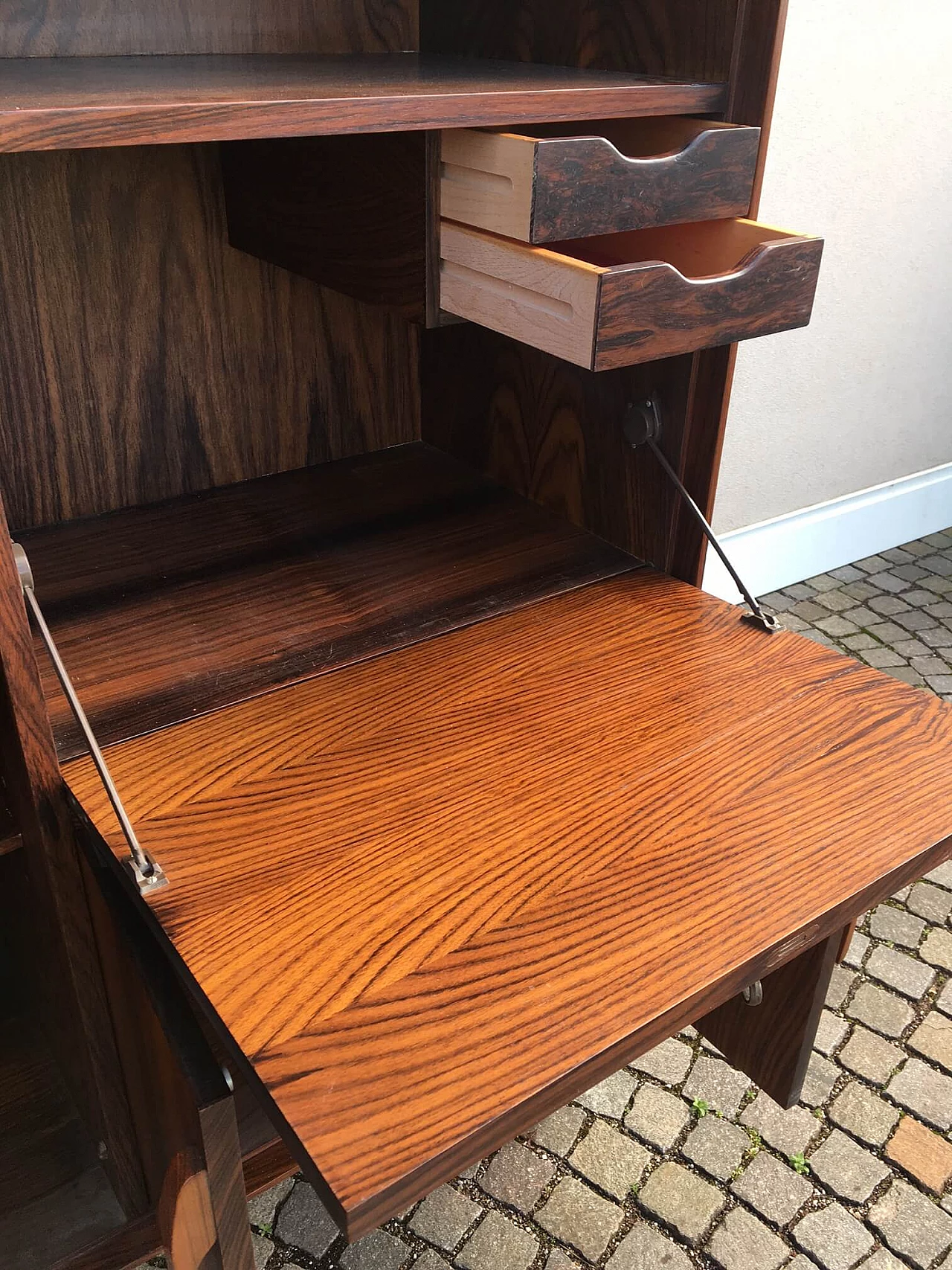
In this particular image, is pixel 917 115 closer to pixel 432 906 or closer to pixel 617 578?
pixel 617 578

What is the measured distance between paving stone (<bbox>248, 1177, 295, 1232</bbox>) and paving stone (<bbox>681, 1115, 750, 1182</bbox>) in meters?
0.51

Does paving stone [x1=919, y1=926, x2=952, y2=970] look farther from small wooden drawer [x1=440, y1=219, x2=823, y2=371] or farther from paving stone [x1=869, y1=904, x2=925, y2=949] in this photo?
small wooden drawer [x1=440, y1=219, x2=823, y2=371]

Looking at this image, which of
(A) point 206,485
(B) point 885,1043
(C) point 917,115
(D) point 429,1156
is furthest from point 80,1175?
(C) point 917,115

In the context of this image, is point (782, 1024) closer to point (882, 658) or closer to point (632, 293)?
point (632, 293)

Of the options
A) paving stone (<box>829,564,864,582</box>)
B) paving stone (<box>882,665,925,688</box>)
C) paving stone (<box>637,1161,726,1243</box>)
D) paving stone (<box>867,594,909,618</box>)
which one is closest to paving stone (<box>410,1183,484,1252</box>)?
paving stone (<box>637,1161,726,1243</box>)

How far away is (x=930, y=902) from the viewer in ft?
5.98

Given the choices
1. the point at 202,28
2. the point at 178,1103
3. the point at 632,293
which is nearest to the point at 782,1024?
the point at 178,1103

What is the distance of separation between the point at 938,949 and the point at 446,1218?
2.96 feet

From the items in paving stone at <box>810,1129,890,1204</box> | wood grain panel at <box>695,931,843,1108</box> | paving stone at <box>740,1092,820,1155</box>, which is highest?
wood grain panel at <box>695,931,843,1108</box>

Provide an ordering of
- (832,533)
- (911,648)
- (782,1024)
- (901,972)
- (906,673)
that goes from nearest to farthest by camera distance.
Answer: (782,1024)
(901,972)
(906,673)
(911,648)
(832,533)

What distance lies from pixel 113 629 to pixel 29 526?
10.3 inches

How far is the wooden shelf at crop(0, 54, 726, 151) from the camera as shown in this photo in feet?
2.33

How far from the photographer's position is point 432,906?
76cm

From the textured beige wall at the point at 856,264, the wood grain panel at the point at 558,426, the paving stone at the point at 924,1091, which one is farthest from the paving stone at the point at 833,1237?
the textured beige wall at the point at 856,264
